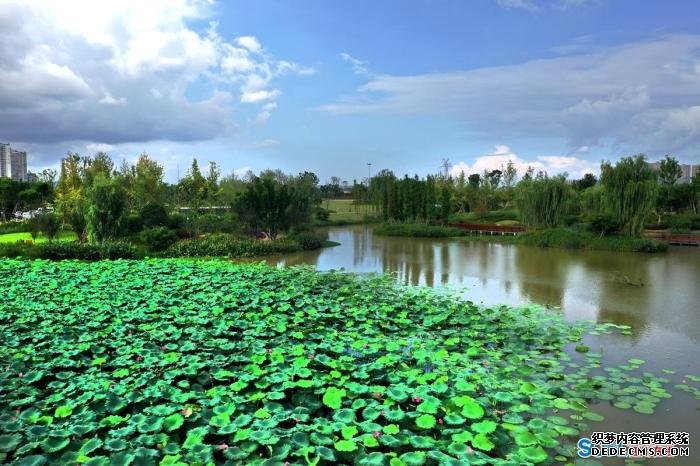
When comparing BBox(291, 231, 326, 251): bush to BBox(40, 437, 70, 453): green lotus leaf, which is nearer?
BBox(40, 437, 70, 453): green lotus leaf

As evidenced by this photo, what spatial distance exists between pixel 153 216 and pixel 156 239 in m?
3.25

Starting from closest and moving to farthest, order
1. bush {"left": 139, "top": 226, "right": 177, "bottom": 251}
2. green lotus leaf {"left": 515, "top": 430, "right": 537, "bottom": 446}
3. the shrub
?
1. green lotus leaf {"left": 515, "top": 430, "right": 537, "bottom": 446}
2. bush {"left": 139, "top": 226, "right": 177, "bottom": 251}
3. the shrub

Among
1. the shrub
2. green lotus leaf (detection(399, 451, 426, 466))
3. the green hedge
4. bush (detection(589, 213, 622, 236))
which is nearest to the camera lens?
green lotus leaf (detection(399, 451, 426, 466))

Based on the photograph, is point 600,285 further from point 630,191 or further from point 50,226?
point 50,226

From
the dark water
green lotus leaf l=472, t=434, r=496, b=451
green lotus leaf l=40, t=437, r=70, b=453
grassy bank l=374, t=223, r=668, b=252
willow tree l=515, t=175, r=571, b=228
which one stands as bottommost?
the dark water

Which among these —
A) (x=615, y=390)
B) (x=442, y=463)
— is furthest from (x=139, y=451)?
(x=615, y=390)

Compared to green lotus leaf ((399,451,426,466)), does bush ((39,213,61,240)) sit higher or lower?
higher

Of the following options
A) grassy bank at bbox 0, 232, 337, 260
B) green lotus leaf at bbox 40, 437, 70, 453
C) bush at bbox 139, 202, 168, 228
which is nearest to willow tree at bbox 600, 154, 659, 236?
grassy bank at bbox 0, 232, 337, 260

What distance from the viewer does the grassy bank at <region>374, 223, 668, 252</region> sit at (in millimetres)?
20547

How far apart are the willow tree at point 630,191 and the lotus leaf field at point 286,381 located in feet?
55.6

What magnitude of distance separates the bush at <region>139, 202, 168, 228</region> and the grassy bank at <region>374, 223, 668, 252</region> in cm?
1389

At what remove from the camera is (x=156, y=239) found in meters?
18.2

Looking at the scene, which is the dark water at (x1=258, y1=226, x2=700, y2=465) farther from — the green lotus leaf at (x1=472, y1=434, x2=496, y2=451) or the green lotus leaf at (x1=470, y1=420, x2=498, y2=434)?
the green lotus leaf at (x1=472, y1=434, x2=496, y2=451)

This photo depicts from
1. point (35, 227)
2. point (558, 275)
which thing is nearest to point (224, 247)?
point (35, 227)
